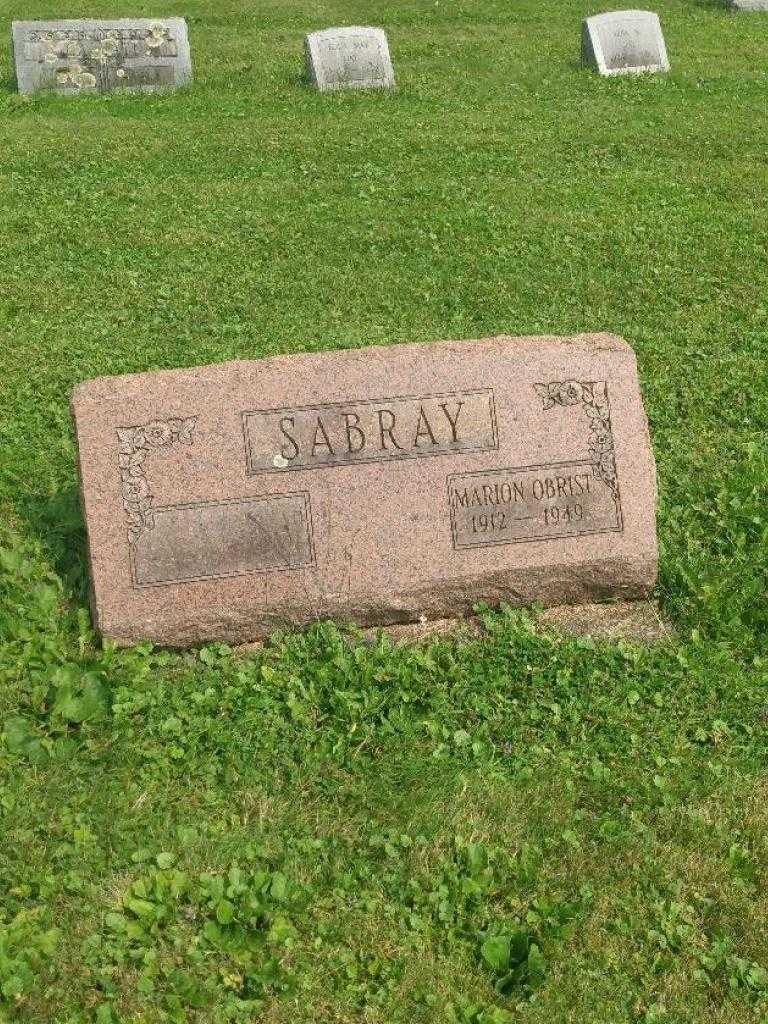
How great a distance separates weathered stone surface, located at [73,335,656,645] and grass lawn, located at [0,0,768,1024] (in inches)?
8.6

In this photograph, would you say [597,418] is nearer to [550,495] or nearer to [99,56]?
[550,495]

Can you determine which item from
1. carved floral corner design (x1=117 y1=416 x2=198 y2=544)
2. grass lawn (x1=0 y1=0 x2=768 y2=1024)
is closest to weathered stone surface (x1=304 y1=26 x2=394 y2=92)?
grass lawn (x1=0 y1=0 x2=768 y2=1024)

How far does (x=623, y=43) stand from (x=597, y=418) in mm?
10619

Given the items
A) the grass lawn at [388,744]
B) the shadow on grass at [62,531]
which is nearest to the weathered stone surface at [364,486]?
the grass lawn at [388,744]

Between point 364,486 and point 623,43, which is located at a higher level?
point 623,43

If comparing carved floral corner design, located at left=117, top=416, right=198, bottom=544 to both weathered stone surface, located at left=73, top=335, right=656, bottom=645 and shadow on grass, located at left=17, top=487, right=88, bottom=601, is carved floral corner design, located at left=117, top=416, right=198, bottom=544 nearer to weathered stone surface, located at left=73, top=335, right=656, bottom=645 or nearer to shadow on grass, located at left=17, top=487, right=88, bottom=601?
weathered stone surface, located at left=73, top=335, right=656, bottom=645

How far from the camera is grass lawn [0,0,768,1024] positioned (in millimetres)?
3293

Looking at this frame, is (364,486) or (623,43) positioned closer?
(364,486)

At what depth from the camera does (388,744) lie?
4.10 metres

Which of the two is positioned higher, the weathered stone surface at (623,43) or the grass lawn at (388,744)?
the weathered stone surface at (623,43)

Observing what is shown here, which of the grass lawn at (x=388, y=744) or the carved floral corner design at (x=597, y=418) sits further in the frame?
the carved floral corner design at (x=597, y=418)

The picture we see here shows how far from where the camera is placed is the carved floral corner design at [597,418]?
4695 mm

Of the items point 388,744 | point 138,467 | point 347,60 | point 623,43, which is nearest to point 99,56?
point 347,60

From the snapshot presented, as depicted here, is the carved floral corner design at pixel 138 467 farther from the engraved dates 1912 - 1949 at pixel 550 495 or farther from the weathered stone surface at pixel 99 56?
the weathered stone surface at pixel 99 56
